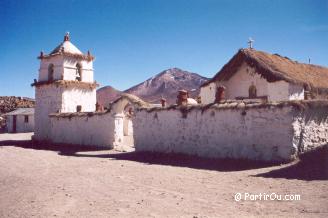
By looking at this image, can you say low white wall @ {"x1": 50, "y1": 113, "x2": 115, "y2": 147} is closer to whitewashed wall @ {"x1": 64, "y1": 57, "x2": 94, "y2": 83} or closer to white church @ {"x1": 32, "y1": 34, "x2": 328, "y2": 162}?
white church @ {"x1": 32, "y1": 34, "x2": 328, "y2": 162}

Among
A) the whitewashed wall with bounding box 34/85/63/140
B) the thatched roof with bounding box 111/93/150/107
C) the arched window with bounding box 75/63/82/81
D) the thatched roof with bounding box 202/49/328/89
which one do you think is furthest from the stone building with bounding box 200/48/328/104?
the whitewashed wall with bounding box 34/85/63/140

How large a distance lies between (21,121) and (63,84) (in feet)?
66.4

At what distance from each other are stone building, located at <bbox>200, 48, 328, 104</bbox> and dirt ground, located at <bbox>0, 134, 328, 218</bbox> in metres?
8.21

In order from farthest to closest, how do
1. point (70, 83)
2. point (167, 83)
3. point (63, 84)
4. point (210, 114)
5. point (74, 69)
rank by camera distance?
point (167, 83)
point (74, 69)
point (70, 83)
point (63, 84)
point (210, 114)

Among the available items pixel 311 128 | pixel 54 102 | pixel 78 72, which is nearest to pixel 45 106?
pixel 54 102

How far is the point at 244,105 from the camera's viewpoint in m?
13.6

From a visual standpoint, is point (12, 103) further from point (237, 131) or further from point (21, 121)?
point (237, 131)

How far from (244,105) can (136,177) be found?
5.58 metres

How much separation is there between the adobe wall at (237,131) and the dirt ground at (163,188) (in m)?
0.69

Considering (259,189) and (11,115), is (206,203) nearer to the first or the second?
(259,189)

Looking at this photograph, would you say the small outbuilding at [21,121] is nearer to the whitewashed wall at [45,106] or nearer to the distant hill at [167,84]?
the whitewashed wall at [45,106]

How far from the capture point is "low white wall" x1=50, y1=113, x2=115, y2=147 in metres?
21.2

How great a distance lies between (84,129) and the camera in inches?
906

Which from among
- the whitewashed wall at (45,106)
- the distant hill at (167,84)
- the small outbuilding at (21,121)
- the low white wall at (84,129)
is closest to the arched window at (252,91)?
the low white wall at (84,129)
